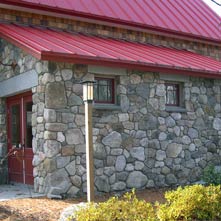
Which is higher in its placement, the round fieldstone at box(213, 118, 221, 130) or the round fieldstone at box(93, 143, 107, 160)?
the round fieldstone at box(213, 118, 221, 130)

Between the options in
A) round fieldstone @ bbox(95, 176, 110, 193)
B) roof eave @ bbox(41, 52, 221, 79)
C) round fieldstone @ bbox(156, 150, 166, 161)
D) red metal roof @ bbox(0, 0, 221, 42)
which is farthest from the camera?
red metal roof @ bbox(0, 0, 221, 42)

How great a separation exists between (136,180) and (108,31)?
4388mm

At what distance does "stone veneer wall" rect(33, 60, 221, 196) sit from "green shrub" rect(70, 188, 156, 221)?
2.99 metres

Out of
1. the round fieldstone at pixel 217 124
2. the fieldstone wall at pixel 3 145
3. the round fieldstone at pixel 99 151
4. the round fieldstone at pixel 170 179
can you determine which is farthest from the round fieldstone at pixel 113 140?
the round fieldstone at pixel 217 124

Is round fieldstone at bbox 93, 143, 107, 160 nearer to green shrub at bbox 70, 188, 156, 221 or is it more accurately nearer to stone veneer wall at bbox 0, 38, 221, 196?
stone veneer wall at bbox 0, 38, 221, 196

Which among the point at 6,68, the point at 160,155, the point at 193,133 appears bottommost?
the point at 160,155

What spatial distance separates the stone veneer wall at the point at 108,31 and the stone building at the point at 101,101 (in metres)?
0.03

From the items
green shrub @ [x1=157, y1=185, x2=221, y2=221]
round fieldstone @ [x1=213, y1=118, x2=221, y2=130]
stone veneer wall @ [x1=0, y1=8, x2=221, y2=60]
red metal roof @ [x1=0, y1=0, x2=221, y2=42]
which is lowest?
green shrub @ [x1=157, y1=185, x2=221, y2=221]

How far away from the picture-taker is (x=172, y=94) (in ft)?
34.3

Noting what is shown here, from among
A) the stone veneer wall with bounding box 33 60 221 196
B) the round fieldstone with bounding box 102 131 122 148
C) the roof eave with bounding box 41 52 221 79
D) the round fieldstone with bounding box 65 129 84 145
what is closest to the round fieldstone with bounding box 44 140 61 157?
the stone veneer wall with bounding box 33 60 221 196

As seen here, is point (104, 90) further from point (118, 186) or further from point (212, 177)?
point (212, 177)

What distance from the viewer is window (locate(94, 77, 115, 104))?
9164 mm

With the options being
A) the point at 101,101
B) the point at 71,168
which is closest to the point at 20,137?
the point at 71,168

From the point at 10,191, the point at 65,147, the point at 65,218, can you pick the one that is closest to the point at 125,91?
the point at 65,147
